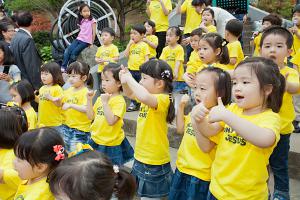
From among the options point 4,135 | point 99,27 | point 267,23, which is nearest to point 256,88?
point 4,135

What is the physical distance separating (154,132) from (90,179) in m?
1.47

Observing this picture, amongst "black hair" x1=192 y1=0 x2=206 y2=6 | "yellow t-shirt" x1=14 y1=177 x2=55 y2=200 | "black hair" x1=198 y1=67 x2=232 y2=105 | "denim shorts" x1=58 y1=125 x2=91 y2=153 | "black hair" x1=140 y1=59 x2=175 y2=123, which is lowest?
"denim shorts" x1=58 y1=125 x2=91 y2=153

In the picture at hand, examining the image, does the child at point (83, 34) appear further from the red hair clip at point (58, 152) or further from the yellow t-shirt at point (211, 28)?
the red hair clip at point (58, 152)

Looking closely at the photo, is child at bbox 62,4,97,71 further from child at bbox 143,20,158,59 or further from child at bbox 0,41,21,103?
child at bbox 0,41,21,103

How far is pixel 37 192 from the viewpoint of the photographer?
7.45 ft

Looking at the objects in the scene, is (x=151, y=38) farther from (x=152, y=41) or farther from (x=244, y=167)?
(x=244, y=167)

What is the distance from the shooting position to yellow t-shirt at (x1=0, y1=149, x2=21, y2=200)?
2.56 metres

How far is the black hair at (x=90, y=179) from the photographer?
1.82 m

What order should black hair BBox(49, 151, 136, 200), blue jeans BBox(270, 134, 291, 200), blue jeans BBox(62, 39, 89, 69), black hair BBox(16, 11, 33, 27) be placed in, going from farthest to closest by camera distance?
blue jeans BBox(62, 39, 89, 69) → black hair BBox(16, 11, 33, 27) → blue jeans BBox(270, 134, 291, 200) → black hair BBox(49, 151, 136, 200)

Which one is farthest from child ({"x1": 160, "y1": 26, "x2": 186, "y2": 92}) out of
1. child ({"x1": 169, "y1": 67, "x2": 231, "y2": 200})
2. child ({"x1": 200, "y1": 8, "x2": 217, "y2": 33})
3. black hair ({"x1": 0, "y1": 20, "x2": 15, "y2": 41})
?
child ({"x1": 169, "y1": 67, "x2": 231, "y2": 200})

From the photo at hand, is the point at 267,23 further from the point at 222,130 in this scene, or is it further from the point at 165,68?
the point at 222,130

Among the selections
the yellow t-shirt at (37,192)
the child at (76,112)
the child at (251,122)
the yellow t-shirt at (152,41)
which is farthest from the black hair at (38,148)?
the yellow t-shirt at (152,41)

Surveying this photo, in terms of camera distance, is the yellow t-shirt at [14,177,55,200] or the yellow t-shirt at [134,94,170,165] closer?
the yellow t-shirt at [14,177,55,200]

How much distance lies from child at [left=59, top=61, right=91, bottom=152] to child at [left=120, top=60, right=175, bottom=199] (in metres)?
1.08
